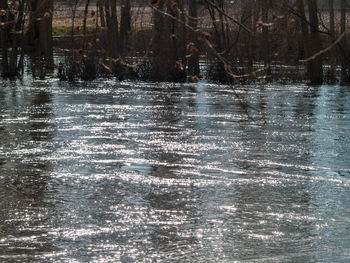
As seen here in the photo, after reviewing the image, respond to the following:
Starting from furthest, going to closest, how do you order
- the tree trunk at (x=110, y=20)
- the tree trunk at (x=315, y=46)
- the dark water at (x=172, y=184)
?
the tree trunk at (x=315, y=46) < the dark water at (x=172, y=184) < the tree trunk at (x=110, y=20)

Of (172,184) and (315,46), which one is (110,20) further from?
(315,46)

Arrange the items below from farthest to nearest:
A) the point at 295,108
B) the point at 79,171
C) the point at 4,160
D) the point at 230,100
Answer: the point at 230,100 → the point at 295,108 → the point at 4,160 → the point at 79,171

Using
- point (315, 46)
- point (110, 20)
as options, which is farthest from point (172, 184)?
point (315, 46)

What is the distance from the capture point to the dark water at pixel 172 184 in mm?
7930

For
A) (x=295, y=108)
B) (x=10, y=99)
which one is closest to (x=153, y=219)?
(x=295, y=108)

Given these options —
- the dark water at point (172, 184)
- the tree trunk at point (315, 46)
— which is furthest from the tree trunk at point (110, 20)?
the tree trunk at point (315, 46)

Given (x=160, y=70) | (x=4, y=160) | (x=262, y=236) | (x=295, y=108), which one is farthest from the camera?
(x=160, y=70)

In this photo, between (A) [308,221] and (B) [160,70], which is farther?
(B) [160,70]

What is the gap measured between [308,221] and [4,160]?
16.8 ft

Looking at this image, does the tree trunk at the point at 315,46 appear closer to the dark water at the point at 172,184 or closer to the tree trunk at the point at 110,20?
the dark water at the point at 172,184

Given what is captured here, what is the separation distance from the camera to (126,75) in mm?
27172

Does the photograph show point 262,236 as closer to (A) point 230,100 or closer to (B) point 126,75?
(A) point 230,100

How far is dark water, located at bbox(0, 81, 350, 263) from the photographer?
7.93 meters

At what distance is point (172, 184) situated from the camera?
10.7 metres
